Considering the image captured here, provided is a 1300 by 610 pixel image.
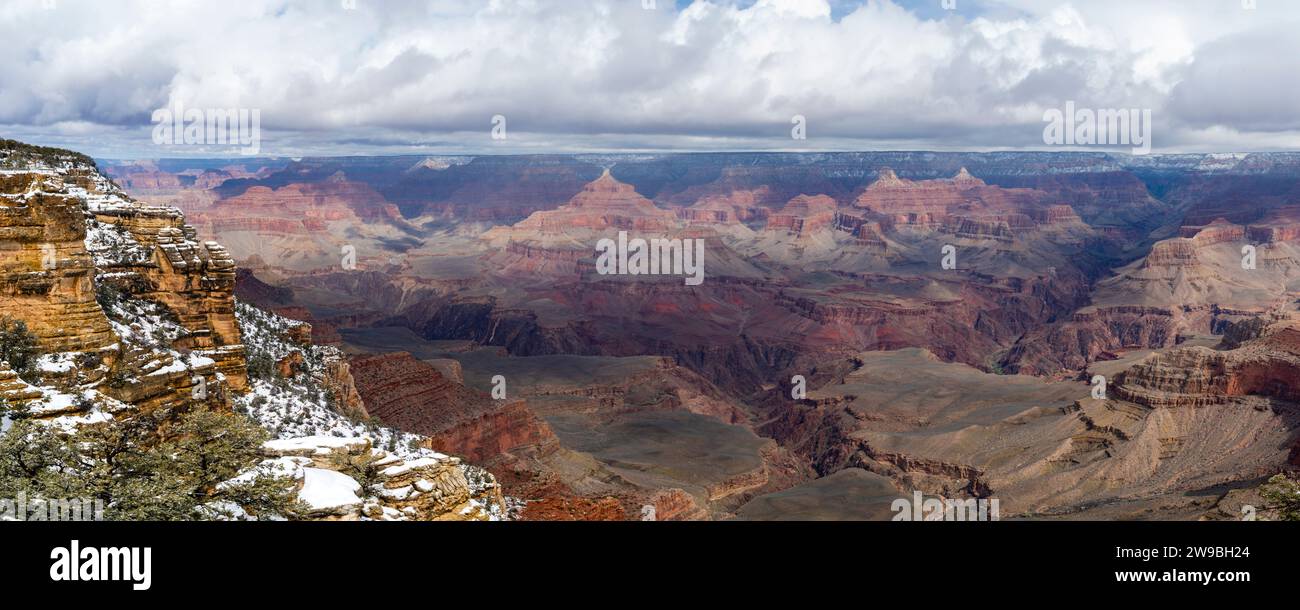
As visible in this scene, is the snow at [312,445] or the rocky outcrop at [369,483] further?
the snow at [312,445]

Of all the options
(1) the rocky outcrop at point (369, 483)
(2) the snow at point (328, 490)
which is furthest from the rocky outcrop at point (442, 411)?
(2) the snow at point (328, 490)

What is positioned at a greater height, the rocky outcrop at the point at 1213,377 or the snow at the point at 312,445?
the snow at the point at 312,445

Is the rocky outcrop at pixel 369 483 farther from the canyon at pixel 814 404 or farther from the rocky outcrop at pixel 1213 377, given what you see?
the rocky outcrop at pixel 1213 377

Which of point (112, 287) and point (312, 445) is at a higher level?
point (112, 287)

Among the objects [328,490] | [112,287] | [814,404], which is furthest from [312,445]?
→ [814,404]

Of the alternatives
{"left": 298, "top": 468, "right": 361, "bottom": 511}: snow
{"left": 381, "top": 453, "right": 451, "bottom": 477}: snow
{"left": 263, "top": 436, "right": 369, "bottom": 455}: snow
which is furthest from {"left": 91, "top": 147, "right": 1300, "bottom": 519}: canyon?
{"left": 381, "top": 453, "right": 451, "bottom": 477}: snow

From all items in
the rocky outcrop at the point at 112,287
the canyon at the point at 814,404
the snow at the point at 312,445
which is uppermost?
the rocky outcrop at the point at 112,287

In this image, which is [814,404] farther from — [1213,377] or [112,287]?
[112,287]

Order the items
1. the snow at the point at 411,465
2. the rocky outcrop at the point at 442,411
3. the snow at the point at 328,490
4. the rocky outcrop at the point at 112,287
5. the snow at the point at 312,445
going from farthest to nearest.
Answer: the rocky outcrop at the point at 442,411, the rocky outcrop at the point at 112,287, the snow at the point at 312,445, the snow at the point at 411,465, the snow at the point at 328,490

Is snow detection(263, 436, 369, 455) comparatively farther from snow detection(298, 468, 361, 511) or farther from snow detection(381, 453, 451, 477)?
snow detection(381, 453, 451, 477)
